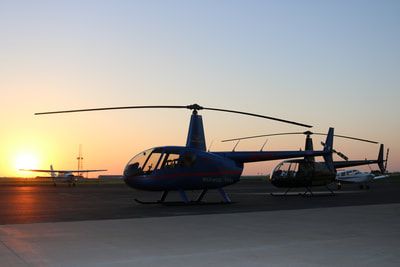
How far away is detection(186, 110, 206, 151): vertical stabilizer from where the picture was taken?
2053 cm

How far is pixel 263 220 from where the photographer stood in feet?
41.7

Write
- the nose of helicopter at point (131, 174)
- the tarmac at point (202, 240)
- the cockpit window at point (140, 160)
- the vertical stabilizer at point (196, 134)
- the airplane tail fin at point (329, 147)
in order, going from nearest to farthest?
1. the tarmac at point (202, 240)
2. the nose of helicopter at point (131, 174)
3. the cockpit window at point (140, 160)
4. the vertical stabilizer at point (196, 134)
5. the airplane tail fin at point (329, 147)

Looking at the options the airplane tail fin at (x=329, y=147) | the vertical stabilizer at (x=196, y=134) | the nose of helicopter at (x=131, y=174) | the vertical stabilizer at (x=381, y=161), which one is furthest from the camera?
the vertical stabilizer at (x=381, y=161)

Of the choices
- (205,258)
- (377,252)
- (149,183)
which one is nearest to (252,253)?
(205,258)

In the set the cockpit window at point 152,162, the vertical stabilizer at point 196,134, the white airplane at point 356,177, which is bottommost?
the white airplane at point 356,177

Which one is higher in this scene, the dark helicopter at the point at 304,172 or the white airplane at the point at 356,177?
the dark helicopter at the point at 304,172

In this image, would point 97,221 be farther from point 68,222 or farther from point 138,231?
point 138,231

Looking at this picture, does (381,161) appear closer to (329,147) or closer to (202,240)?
(329,147)

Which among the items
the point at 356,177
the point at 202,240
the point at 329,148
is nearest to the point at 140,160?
the point at 202,240

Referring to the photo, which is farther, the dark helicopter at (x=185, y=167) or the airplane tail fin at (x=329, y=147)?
the airplane tail fin at (x=329, y=147)

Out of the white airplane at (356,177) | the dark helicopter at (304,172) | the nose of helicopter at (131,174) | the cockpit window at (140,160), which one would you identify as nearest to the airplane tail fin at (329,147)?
the dark helicopter at (304,172)

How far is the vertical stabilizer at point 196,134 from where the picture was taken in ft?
67.4

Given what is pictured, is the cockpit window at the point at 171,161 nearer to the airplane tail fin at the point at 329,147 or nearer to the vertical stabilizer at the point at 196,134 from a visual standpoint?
the vertical stabilizer at the point at 196,134

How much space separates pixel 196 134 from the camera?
20.7 meters
